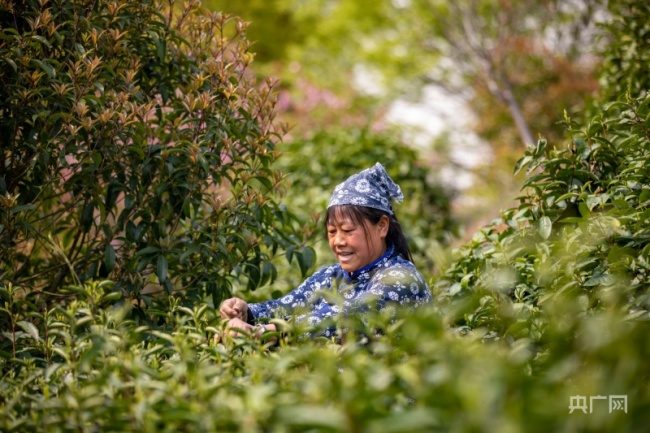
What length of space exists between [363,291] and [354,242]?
0.80 ft

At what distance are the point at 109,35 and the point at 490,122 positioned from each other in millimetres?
10863

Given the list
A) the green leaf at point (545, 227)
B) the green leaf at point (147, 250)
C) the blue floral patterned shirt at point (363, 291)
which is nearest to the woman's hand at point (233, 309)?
the blue floral patterned shirt at point (363, 291)

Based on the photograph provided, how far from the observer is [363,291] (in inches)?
117

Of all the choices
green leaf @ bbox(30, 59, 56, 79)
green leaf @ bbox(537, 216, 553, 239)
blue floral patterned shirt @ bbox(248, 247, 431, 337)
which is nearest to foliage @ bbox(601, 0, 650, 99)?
green leaf @ bbox(537, 216, 553, 239)

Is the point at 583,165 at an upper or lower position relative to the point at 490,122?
lower

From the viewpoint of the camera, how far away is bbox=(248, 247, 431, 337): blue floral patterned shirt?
108 inches

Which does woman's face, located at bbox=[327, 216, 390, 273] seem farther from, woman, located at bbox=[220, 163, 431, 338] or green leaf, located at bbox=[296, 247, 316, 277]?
green leaf, located at bbox=[296, 247, 316, 277]

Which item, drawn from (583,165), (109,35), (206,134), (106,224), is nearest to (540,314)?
(583,165)

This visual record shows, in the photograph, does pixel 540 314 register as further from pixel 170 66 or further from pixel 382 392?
pixel 170 66

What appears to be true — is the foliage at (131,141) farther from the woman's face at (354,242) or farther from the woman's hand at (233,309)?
the woman's face at (354,242)

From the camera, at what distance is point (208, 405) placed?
1.52 meters

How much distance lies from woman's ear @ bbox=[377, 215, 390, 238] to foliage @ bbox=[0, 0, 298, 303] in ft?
1.76

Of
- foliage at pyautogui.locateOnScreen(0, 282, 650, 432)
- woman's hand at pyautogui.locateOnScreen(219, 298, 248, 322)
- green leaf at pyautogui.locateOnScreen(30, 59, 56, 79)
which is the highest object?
green leaf at pyautogui.locateOnScreen(30, 59, 56, 79)

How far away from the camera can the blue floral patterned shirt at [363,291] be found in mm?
2742
